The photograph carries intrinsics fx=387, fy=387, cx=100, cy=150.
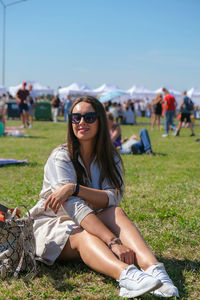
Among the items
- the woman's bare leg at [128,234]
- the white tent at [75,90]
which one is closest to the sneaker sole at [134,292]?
the woman's bare leg at [128,234]

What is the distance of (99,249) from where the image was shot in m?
2.62

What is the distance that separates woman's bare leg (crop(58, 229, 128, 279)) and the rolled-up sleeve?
0.41 feet

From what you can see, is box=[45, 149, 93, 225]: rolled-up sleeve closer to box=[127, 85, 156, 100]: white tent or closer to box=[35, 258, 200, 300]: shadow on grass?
box=[35, 258, 200, 300]: shadow on grass

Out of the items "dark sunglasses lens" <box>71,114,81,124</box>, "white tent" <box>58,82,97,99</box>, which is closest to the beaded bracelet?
"dark sunglasses lens" <box>71,114,81,124</box>

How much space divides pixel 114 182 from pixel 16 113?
22055 mm

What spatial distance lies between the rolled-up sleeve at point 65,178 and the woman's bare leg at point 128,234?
202 millimetres

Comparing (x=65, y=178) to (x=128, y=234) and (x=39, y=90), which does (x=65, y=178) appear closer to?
(x=128, y=234)

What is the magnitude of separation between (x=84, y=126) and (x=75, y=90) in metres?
32.8

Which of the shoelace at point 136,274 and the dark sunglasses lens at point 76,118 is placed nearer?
the shoelace at point 136,274

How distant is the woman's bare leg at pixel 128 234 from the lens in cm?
257

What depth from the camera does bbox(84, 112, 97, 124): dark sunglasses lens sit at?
313 cm

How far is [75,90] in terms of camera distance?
116ft

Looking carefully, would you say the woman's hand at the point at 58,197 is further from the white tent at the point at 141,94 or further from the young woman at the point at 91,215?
the white tent at the point at 141,94

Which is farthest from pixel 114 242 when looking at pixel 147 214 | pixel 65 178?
pixel 147 214
